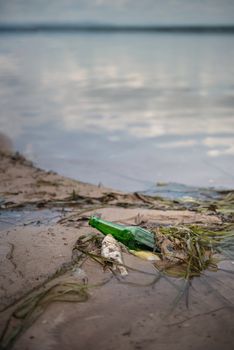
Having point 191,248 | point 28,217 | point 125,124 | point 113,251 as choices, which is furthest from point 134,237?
point 125,124

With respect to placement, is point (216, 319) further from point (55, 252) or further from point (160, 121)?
point (160, 121)

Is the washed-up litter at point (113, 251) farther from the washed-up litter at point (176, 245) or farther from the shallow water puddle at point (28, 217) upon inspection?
the shallow water puddle at point (28, 217)

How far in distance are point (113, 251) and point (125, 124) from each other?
5.96m

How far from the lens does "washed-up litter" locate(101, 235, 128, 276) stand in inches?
119

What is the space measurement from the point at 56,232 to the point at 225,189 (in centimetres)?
240

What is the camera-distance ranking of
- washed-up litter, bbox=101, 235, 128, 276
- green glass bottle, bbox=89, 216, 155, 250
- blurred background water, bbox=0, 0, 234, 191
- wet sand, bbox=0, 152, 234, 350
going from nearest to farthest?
wet sand, bbox=0, 152, 234, 350, washed-up litter, bbox=101, 235, 128, 276, green glass bottle, bbox=89, 216, 155, 250, blurred background water, bbox=0, 0, 234, 191

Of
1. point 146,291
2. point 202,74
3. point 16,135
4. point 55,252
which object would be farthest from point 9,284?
point 202,74

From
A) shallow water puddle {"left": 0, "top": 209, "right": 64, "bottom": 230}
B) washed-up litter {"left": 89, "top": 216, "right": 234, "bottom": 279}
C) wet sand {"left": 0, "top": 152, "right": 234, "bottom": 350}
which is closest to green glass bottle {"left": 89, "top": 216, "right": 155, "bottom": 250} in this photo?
washed-up litter {"left": 89, "top": 216, "right": 234, "bottom": 279}

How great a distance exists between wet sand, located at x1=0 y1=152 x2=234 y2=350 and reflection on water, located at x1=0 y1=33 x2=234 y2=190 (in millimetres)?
1560

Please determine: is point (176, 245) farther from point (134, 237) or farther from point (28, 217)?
point (28, 217)

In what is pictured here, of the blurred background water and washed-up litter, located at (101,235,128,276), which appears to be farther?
the blurred background water

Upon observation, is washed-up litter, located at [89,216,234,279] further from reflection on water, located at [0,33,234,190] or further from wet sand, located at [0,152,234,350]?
reflection on water, located at [0,33,234,190]

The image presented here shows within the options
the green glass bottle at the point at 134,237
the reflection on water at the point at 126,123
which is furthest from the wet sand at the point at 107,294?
the reflection on water at the point at 126,123

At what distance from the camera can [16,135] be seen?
8070mm
